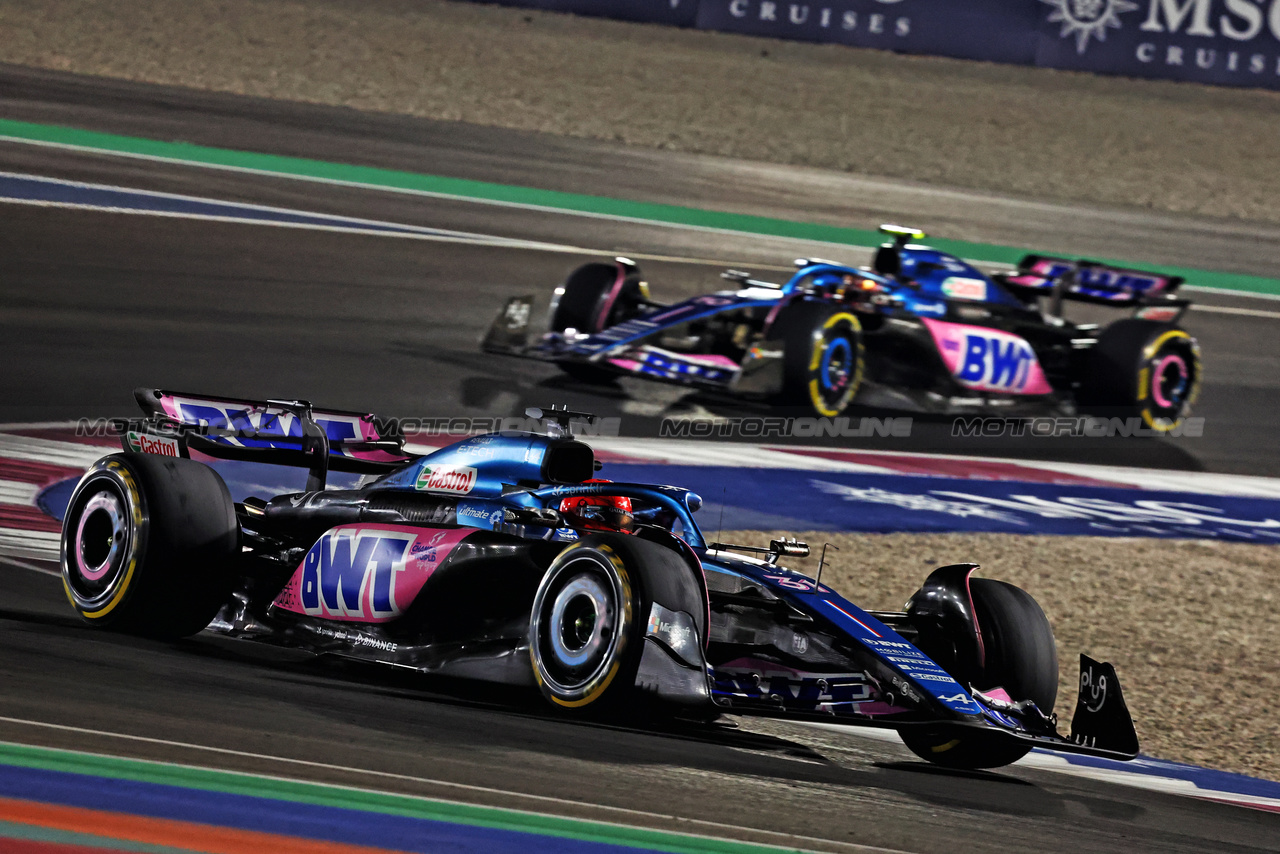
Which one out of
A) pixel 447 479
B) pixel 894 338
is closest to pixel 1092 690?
pixel 447 479

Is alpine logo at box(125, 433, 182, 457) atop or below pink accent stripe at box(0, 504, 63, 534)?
atop

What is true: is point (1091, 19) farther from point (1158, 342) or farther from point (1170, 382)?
point (1158, 342)

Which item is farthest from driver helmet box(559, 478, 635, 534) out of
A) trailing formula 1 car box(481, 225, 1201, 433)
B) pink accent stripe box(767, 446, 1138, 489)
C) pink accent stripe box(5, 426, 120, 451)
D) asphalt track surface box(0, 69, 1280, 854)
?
trailing formula 1 car box(481, 225, 1201, 433)

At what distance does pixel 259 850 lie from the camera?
12.4 feet

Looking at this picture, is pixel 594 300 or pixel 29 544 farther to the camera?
pixel 594 300

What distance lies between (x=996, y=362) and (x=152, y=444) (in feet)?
22.7

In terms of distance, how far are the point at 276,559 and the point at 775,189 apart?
14.7 metres

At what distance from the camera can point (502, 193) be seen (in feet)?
61.0

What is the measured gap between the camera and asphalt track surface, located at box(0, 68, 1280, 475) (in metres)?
11.6

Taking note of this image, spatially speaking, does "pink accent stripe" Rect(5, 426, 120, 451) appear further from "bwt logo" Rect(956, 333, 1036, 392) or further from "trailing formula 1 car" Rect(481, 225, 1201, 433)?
"bwt logo" Rect(956, 333, 1036, 392)

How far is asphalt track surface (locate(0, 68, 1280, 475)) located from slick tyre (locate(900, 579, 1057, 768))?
5242 millimetres

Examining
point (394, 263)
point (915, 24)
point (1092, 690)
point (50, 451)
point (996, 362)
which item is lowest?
point (1092, 690)

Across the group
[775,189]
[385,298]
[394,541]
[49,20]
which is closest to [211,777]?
[394,541]

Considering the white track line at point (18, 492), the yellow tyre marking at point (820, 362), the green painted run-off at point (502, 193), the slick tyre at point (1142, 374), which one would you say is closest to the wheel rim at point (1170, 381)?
the slick tyre at point (1142, 374)
